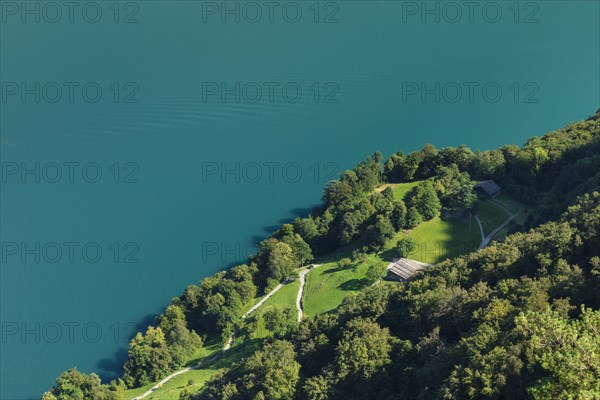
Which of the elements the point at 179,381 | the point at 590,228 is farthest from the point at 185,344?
the point at 590,228

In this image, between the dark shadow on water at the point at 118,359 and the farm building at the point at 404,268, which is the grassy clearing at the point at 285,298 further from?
the dark shadow on water at the point at 118,359

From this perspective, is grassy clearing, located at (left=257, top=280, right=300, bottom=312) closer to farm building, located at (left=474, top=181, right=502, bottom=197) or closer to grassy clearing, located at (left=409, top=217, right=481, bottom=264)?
grassy clearing, located at (left=409, top=217, right=481, bottom=264)

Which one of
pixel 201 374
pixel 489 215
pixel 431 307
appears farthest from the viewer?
pixel 489 215

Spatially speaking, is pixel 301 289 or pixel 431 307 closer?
pixel 431 307

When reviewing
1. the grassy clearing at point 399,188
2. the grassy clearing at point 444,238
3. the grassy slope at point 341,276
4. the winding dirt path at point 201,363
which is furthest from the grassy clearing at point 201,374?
the grassy clearing at point 399,188

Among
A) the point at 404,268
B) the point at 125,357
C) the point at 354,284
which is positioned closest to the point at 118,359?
the point at 125,357

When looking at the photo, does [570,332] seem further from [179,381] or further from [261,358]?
[179,381]

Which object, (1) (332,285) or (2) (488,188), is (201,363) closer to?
(1) (332,285)
